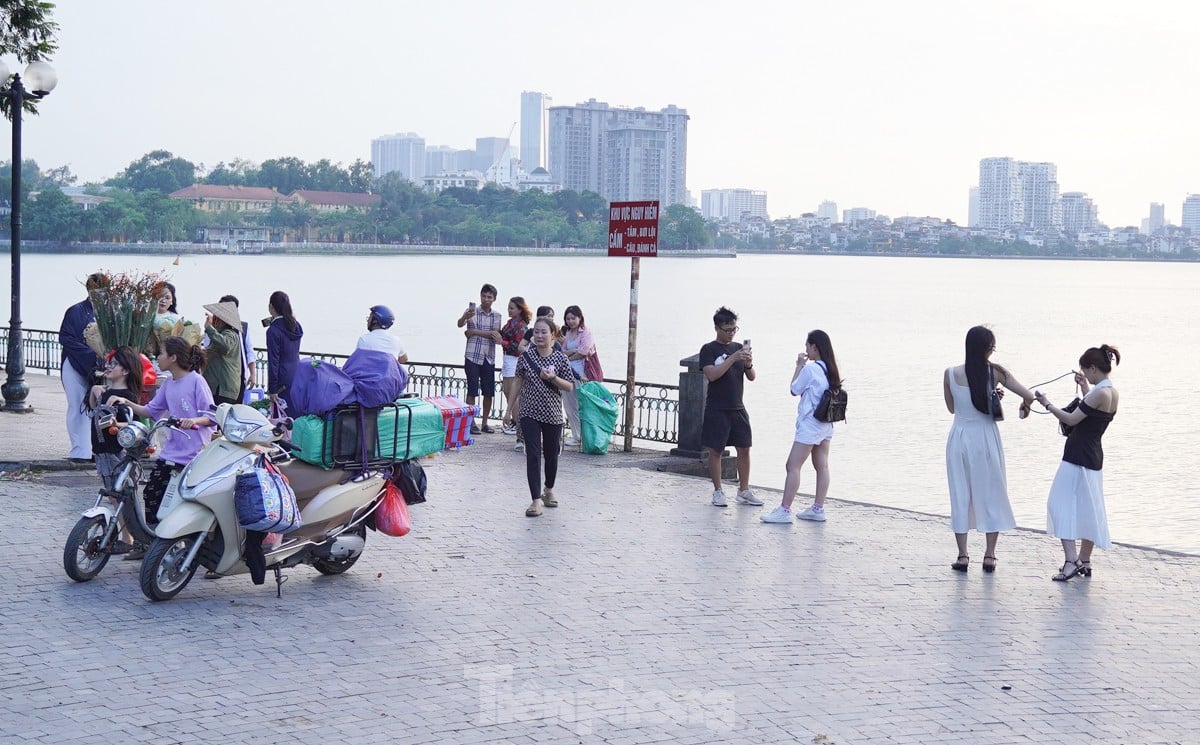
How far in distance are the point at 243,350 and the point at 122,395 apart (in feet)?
9.02

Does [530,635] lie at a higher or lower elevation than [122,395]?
lower

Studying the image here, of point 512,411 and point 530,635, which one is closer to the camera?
point 530,635

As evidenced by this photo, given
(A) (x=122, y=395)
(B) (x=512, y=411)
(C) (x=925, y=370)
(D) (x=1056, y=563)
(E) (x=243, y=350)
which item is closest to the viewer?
(A) (x=122, y=395)

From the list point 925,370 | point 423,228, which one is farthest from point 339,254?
point 925,370

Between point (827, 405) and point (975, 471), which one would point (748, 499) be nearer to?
point (827, 405)

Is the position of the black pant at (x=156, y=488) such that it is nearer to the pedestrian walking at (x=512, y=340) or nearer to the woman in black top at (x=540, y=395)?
the woman in black top at (x=540, y=395)

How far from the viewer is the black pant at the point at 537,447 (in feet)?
36.1

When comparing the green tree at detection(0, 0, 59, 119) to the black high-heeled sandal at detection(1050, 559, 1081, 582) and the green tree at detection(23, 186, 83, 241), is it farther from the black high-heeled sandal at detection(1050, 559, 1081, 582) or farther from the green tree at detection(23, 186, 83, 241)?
the green tree at detection(23, 186, 83, 241)

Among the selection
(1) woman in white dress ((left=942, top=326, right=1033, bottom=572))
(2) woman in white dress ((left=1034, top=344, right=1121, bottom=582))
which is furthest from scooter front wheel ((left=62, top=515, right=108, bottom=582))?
(2) woman in white dress ((left=1034, top=344, right=1121, bottom=582))

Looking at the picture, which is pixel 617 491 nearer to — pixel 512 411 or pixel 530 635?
pixel 512 411

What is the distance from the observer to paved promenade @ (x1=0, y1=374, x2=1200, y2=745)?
617 centimetres

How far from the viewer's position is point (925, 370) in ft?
169

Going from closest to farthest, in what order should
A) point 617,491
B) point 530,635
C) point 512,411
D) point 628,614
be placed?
point 530,635 < point 628,614 < point 617,491 < point 512,411

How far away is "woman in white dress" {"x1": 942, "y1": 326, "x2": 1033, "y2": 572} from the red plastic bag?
3843mm
